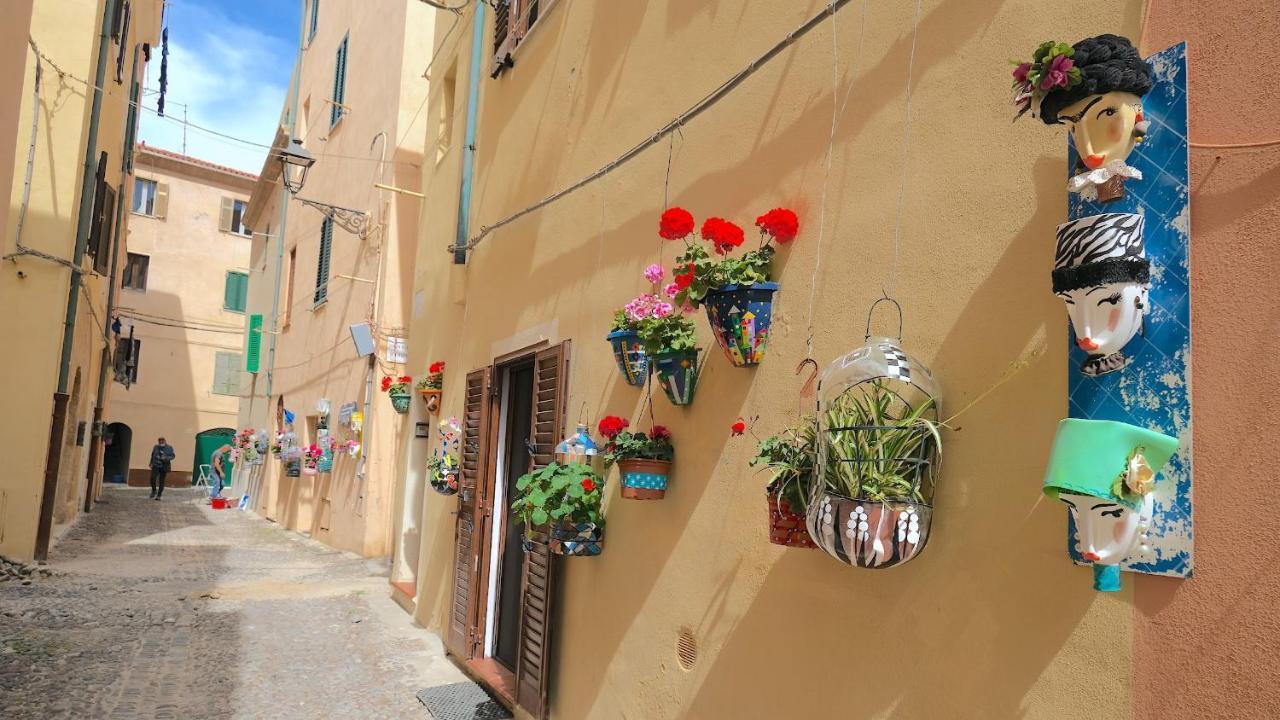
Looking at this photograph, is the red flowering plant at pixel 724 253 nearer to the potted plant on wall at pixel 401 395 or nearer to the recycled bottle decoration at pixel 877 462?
the recycled bottle decoration at pixel 877 462

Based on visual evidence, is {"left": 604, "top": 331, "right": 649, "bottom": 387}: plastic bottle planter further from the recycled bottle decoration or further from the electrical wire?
the recycled bottle decoration

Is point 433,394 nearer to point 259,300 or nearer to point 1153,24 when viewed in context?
point 1153,24

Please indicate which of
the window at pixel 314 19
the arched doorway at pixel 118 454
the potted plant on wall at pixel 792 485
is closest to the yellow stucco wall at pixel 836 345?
the potted plant on wall at pixel 792 485

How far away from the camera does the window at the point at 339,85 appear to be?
16.0m

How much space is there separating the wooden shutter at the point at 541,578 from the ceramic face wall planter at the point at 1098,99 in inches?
148

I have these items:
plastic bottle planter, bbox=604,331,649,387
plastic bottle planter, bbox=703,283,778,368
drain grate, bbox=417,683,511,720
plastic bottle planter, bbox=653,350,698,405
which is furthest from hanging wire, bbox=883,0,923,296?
drain grate, bbox=417,683,511,720

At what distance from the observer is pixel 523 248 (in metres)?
6.65

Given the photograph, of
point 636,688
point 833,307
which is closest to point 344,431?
point 636,688

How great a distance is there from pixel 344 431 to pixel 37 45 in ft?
21.2

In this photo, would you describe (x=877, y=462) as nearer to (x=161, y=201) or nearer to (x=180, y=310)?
(x=180, y=310)

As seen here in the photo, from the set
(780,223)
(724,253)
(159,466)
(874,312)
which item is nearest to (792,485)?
(874,312)

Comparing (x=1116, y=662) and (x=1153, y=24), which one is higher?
(x=1153, y=24)

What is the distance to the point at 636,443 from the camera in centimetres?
427

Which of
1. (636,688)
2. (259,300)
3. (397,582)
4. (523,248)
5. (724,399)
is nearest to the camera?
(724,399)
